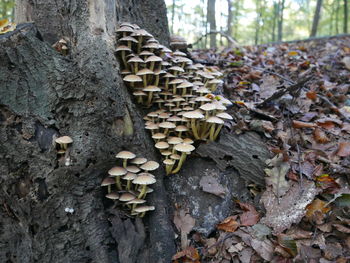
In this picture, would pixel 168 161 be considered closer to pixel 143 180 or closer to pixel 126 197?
pixel 143 180

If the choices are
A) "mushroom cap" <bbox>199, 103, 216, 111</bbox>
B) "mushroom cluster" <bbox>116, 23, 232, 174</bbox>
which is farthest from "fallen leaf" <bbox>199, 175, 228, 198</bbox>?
"mushroom cap" <bbox>199, 103, 216, 111</bbox>

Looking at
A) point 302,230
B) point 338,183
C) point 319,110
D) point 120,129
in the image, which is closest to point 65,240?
point 120,129

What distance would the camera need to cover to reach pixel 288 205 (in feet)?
10.1

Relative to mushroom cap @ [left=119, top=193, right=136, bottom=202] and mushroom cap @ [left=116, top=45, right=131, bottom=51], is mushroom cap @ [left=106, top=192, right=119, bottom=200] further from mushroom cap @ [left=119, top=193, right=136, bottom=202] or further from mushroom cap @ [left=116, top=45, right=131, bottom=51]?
mushroom cap @ [left=116, top=45, right=131, bottom=51]

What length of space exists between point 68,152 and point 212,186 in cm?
182

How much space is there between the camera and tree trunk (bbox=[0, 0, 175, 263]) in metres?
2.74

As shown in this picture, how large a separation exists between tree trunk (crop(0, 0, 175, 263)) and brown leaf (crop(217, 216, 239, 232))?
2.06ft

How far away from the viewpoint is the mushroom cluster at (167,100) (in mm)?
3252

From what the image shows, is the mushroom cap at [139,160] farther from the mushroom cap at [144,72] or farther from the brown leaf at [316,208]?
the brown leaf at [316,208]

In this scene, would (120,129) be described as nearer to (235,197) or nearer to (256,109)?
(235,197)

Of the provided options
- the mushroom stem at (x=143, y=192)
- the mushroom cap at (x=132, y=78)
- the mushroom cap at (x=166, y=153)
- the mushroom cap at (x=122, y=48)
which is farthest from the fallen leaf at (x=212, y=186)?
the mushroom cap at (x=122, y=48)

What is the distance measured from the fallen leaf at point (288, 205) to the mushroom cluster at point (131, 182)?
1.39 metres

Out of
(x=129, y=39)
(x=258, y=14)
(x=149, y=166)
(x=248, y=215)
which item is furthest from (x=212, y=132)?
(x=258, y=14)

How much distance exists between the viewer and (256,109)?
4250 millimetres
